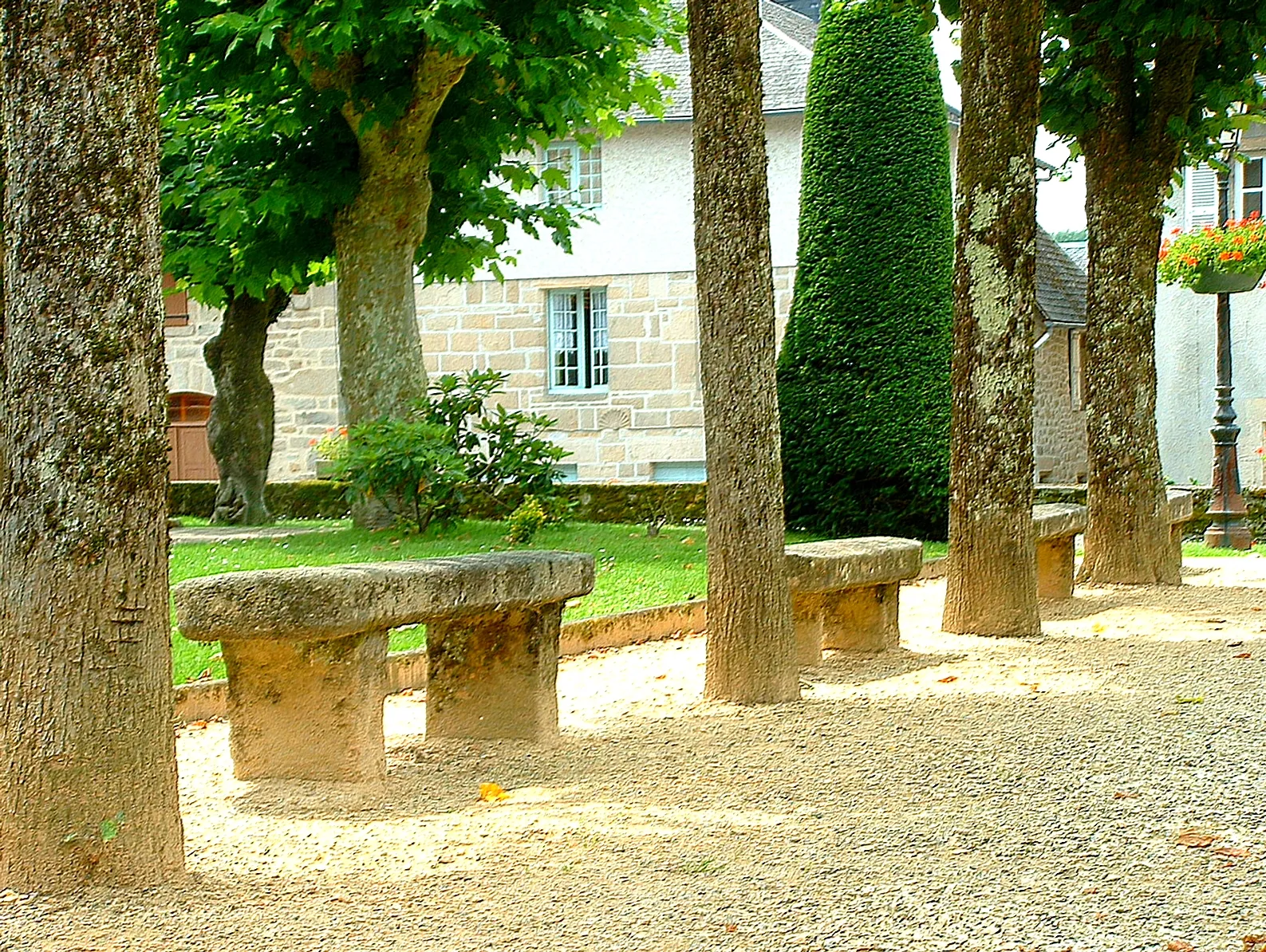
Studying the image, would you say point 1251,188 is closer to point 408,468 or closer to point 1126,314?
point 1126,314

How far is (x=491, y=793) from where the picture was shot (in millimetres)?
5438

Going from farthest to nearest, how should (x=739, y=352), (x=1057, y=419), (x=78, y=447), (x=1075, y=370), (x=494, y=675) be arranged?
(x=1075, y=370), (x=1057, y=419), (x=739, y=352), (x=494, y=675), (x=78, y=447)

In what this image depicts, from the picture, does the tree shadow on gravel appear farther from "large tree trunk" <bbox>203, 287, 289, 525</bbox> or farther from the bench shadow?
"large tree trunk" <bbox>203, 287, 289, 525</bbox>

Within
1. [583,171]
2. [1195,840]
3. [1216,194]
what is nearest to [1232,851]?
[1195,840]

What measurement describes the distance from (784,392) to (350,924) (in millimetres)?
12348

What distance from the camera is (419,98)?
12930 mm

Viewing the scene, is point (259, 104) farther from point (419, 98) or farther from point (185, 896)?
point (185, 896)

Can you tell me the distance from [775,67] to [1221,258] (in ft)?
30.4

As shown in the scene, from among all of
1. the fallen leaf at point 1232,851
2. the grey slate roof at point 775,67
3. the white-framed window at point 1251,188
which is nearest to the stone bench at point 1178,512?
the fallen leaf at point 1232,851

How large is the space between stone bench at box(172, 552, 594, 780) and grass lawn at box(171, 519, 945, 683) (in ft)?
8.25

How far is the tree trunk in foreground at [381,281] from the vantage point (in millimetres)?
13391

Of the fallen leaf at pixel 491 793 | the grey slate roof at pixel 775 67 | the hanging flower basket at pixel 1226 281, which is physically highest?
the grey slate roof at pixel 775 67

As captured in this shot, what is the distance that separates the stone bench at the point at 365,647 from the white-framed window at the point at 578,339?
18.8 meters

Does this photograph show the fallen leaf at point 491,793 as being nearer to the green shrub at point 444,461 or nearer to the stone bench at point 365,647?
the stone bench at point 365,647
